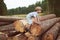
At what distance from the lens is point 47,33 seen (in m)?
7.19

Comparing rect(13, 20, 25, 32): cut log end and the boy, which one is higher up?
the boy

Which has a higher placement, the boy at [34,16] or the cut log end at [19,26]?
the boy at [34,16]

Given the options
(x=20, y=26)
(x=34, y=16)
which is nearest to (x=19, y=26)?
(x=20, y=26)

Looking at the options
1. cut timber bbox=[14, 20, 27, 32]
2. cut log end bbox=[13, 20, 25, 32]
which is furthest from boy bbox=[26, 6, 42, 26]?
cut log end bbox=[13, 20, 25, 32]

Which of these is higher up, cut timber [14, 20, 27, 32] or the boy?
the boy

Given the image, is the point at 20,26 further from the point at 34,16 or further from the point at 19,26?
the point at 34,16

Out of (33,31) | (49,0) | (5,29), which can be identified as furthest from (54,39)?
(49,0)

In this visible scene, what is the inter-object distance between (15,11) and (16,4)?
105cm

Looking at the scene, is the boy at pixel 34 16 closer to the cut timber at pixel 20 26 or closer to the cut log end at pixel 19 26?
the cut timber at pixel 20 26

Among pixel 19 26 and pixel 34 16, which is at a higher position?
pixel 34 16

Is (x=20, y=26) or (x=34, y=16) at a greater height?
(x=34, y=16)

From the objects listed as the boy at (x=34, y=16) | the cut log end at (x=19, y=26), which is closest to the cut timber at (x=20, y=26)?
the cut log end at (x=19, y=26)

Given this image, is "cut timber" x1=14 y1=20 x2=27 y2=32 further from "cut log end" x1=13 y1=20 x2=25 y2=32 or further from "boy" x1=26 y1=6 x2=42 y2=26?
"boy" x1=26 y1=6 x2=42 y2=26

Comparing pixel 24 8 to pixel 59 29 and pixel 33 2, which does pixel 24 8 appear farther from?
pixel 59 29
